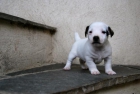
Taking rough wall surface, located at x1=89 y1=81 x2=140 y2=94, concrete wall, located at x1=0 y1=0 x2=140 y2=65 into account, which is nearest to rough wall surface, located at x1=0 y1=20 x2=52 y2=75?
concrete wall, located at x1=0 y1=0 x2=140 y2=65

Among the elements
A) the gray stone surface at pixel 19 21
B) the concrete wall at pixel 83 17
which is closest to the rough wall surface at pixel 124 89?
the concrete wall at pixel 83 17

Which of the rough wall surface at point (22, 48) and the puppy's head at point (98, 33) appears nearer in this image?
the puppy's head at point (98, 33)

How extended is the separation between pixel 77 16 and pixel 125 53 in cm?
91

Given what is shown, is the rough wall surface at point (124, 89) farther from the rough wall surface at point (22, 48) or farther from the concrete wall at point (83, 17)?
the rough wall surface at point (22, 48)

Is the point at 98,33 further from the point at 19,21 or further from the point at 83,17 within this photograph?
the point at 83,17

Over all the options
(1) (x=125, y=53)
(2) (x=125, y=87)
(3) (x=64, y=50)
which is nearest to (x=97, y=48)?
(2) (x=125, y=87)

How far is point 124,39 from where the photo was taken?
102 inches

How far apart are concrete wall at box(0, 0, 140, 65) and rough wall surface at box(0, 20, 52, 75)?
258 mm

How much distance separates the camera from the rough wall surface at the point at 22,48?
1976 mm

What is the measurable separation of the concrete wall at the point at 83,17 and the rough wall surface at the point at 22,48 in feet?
0.84

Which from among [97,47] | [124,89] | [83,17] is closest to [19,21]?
[97,47]

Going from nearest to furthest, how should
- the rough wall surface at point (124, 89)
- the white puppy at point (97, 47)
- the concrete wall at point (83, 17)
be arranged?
the rough wall surface at point (124, 89) < the white puppy at point (97, 47) < the concrete wall at point (83, 17)

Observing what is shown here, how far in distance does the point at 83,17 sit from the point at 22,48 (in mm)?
1056

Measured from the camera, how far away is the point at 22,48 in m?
2.28
